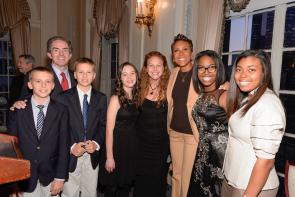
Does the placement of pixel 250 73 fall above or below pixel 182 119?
above

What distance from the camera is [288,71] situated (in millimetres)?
2613

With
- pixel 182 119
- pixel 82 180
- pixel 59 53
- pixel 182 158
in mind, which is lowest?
pixel 82 180

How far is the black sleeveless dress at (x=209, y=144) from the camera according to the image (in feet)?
6.54

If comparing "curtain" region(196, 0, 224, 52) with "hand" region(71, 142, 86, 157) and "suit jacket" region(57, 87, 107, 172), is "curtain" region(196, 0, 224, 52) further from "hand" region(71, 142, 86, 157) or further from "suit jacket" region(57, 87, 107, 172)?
"hand" region(71, 142, 86, 157)

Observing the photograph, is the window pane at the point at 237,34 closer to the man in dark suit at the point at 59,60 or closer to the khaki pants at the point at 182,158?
the khaki pants at the point at 182,158

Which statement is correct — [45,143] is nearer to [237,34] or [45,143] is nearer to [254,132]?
[254,132]

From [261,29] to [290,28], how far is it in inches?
13.8

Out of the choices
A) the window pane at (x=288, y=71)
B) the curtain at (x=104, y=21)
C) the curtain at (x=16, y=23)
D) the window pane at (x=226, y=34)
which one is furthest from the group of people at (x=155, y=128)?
the curtain at (x=16, y=23)

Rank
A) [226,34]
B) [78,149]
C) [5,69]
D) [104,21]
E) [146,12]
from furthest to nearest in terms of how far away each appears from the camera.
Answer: [5,69]
[104,21]
[146,12]
[226,34]
[78,149]

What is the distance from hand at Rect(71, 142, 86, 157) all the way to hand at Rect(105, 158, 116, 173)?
0.33 metres

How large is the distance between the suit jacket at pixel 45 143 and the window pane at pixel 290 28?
7.03ft

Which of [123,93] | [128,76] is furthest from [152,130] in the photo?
[128,76]

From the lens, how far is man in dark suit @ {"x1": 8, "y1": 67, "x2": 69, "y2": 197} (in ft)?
6.28

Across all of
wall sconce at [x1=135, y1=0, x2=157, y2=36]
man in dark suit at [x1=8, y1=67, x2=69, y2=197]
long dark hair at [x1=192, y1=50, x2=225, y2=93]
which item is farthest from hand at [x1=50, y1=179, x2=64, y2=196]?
wall sconce at [x1=135, y1=0, x2=157, y2=36]
